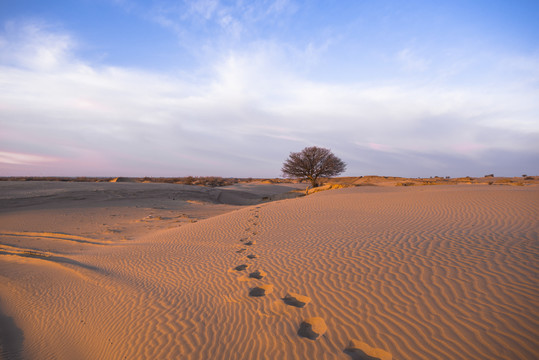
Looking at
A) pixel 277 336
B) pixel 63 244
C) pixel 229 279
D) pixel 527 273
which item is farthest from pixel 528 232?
pixel 63 244

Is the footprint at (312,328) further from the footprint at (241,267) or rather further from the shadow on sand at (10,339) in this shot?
the shadow on sand at (10,339)

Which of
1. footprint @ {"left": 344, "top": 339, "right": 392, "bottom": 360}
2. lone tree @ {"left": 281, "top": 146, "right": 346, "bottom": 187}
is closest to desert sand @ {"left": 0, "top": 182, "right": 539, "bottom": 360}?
footprint @ {"left": 344, "top": 339, "right": 392, "bottom": 360}

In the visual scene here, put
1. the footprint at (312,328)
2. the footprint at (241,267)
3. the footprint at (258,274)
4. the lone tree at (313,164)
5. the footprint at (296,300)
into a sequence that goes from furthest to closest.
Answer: the lone tree at (313,164), the footprint at (241,267), the footprint at (258,274), the footprint at (296,300), the footprint at (312,328)

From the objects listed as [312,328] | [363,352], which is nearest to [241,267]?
[312,328]

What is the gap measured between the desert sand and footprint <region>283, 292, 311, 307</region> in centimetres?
2

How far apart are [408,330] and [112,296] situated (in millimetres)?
4602

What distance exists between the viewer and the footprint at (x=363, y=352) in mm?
2521

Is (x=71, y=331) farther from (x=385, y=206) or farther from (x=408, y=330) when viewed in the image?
(x=385, y=206)

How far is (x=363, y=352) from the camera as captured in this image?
2613 millimetres

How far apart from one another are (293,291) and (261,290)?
0.57 m

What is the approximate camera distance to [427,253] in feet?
15.0

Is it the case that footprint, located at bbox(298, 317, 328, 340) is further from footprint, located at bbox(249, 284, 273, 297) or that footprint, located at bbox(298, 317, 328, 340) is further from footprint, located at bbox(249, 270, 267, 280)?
footprint, located at bbox(249, 270, 267, 280)

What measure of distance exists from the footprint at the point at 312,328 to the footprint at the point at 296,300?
0.36 metres

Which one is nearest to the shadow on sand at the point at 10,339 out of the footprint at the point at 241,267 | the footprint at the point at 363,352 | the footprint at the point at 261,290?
the footprint at the point at 261,290
